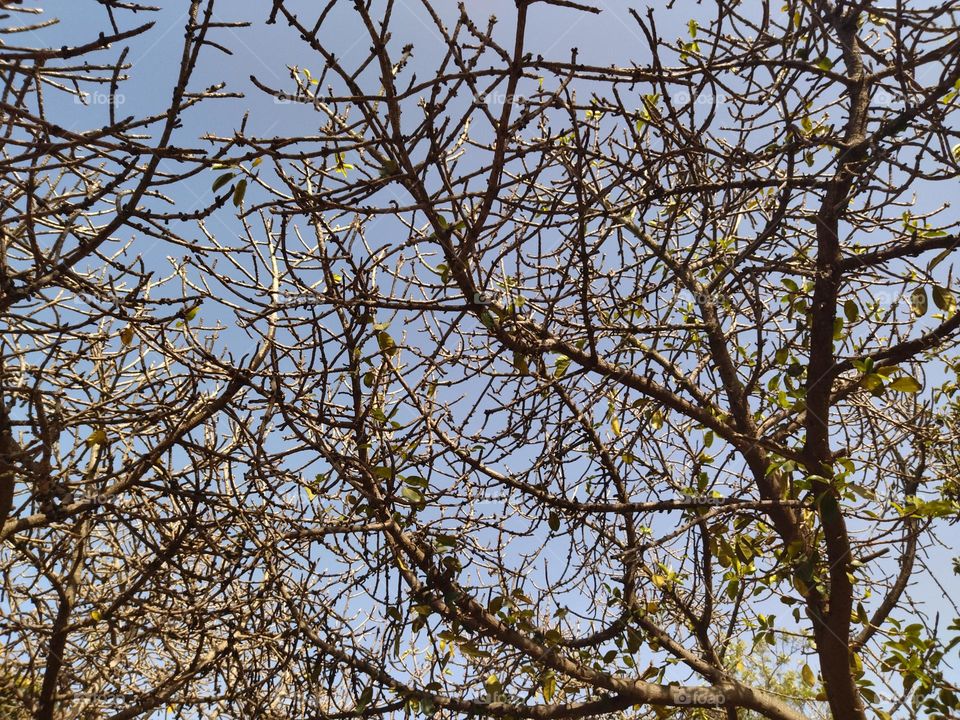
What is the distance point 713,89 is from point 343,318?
1.76m

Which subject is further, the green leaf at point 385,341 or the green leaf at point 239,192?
the green leaf at point 385,341

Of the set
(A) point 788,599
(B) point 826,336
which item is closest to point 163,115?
(B) point 826,336

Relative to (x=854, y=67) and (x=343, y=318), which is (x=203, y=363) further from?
(x=854, y=67)

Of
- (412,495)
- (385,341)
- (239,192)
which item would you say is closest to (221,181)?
(239,192)

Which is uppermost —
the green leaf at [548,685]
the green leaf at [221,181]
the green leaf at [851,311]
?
the green leaf at [221,181]

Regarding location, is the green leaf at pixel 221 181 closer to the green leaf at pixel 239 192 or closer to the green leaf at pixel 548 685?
the green leaf at pixel 239 192

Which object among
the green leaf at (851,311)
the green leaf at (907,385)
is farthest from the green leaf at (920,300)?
the green leaf at (907,385)

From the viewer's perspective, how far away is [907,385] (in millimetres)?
2754

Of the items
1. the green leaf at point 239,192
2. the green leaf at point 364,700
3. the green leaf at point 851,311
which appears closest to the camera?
the green leaf at point 239,192

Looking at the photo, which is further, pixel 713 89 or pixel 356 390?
pixel 356 390

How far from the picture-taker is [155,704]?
12.6ft

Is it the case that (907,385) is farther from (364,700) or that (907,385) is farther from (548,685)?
(364,700)

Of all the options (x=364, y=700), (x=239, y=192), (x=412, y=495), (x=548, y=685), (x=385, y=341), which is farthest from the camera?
(x=548, y=685)

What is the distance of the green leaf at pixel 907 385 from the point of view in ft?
8.93
